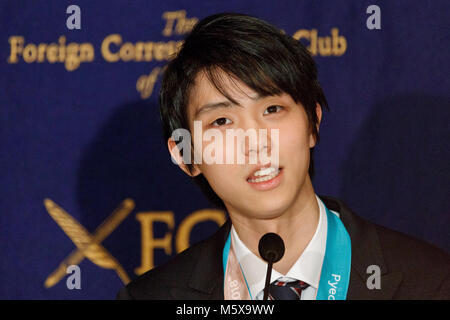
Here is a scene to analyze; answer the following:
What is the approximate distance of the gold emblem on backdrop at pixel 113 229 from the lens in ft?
8.45

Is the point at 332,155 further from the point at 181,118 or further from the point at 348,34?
the point at 181,118

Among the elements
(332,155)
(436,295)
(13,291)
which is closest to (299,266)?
(436,295)

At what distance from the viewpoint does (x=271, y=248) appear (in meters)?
1.53

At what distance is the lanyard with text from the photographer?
1.70 metres

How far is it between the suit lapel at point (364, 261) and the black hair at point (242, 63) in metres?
0.32

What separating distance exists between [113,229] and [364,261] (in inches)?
49.5

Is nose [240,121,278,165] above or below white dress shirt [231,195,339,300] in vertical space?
above

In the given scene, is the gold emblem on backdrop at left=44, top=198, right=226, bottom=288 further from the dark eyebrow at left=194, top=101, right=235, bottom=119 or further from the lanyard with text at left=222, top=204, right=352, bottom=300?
the dark eyebrow at left=194, top=101, right=235, bottom=119

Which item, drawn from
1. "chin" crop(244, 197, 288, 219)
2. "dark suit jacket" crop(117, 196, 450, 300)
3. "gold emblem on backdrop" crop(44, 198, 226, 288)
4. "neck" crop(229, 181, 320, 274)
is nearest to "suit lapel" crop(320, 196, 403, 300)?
"dark suit jacket" crop(117, 196, 450, 300)

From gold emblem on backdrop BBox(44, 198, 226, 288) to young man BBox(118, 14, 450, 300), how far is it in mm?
619

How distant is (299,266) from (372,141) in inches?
36.4

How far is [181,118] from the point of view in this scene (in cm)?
192

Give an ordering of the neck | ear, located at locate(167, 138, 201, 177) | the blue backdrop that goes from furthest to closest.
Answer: the blue backdrop, ear, located at locate(167, 138, 201, 177), the neck

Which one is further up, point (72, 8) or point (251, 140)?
point (72, 8)
